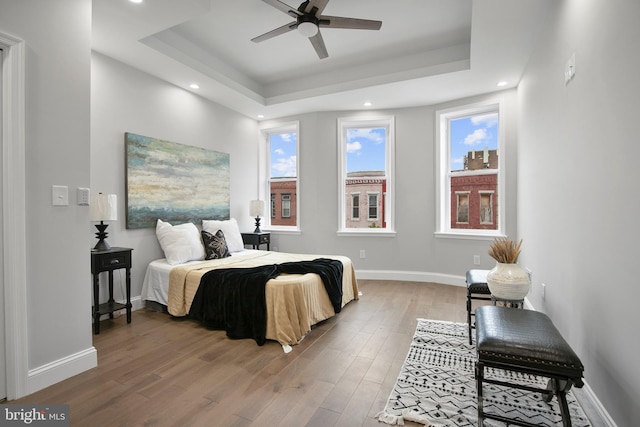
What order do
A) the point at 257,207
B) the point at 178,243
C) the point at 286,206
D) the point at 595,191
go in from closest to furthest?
the point at 595,191, the point at 178,243, the point at 257,207, the point at 286,206

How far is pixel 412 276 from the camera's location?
16.3 ft

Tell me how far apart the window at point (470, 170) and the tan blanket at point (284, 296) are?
6.86ft

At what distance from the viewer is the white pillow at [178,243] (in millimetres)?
3658

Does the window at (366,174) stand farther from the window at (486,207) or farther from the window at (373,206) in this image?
the window at (486,207)

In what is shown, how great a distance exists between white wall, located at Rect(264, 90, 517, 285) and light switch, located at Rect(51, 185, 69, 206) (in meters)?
3.60

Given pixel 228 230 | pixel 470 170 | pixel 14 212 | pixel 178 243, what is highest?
pixel 470 170

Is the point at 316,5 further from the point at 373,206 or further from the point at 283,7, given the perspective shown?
the point at 373,206

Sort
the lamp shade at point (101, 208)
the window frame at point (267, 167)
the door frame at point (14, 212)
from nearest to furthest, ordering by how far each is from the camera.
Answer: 1. the door frame at point (14, 212)
2. the lamp shade at point (101, 208)
3. the window frame at point (267, 167)

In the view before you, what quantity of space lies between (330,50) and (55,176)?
328 cm

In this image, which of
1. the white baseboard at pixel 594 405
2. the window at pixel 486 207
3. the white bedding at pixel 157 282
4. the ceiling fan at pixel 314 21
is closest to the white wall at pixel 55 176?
the white bedding at pixel 157 282

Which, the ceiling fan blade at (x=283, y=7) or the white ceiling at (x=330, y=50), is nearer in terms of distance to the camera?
the ceiling fan blade at (x=283, y=7)

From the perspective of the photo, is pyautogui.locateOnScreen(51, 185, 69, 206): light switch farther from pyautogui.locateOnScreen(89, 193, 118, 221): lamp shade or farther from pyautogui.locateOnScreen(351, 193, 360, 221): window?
pyautogui.locateOnScreen(351, 193, 360, 221): window

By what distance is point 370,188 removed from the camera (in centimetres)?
532

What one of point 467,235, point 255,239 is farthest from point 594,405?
point 255,239
